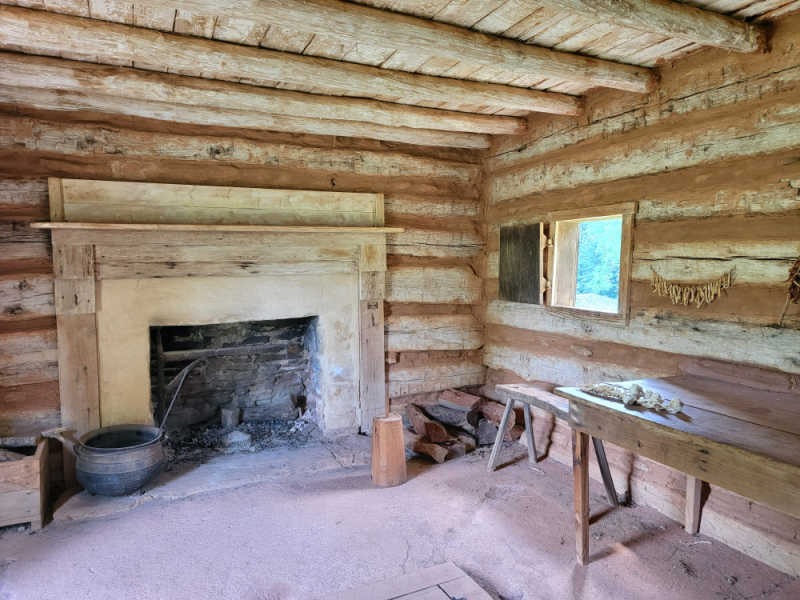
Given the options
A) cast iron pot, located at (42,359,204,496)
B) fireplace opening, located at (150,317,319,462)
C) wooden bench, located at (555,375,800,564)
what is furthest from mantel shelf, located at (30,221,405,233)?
wooden bench, located at (555,375,800,564)

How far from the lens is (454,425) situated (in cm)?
516

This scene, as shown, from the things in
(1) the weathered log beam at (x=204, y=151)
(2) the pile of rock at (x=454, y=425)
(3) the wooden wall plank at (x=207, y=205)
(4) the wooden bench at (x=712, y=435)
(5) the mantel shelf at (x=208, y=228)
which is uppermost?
(1) the weathered log beam at (x=204, y=151)

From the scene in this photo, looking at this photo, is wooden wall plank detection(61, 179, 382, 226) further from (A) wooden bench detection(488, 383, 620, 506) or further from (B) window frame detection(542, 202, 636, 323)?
(A) wooden bench detection(488, 383, 620, 506)

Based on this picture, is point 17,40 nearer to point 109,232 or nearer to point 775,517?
point 109,232

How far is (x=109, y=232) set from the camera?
13.0 feet

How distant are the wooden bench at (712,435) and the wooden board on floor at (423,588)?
82cm

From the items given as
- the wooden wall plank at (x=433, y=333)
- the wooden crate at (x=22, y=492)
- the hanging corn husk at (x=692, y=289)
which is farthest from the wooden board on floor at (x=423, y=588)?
the wooden wall plank at (x=433, y=333)

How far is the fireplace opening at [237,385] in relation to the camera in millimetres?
4703

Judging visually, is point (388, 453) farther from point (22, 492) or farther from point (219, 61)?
point (219, 61)

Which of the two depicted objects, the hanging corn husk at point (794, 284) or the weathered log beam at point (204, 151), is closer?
the hanging corn husk at point (794, 284)

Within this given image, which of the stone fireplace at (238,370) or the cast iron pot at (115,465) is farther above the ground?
the stone fireplace at (238,370)

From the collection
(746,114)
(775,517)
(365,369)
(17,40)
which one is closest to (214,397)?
(365,369)

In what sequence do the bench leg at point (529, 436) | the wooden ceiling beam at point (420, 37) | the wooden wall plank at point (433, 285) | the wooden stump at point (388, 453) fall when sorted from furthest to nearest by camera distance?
1. the wooden wall plank at point (433, 285)
2. the bench leg at point (529, 436)
3. the wooden stump at point (388, 453)
4. the wooden ceiling beam at point (420, 37)

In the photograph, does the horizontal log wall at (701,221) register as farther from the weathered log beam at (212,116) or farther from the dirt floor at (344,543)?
the weathered log beam at (212,116)
